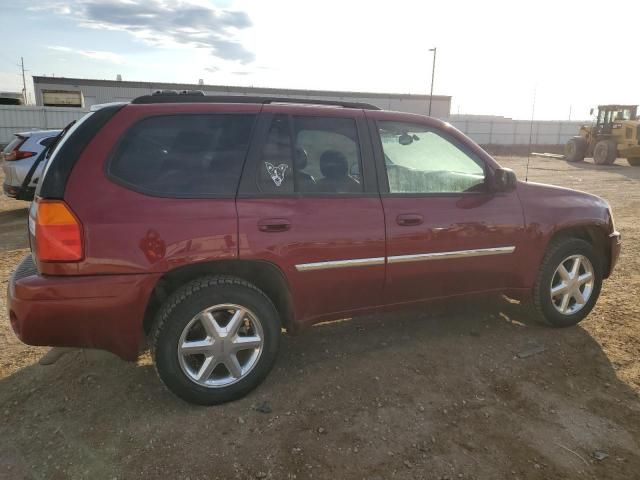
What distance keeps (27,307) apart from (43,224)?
45 centimetres

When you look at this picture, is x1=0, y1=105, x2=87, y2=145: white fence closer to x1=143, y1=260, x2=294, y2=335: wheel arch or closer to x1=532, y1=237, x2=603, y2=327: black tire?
x1=143, y1=260, x2=294, y2=335: wheel arch

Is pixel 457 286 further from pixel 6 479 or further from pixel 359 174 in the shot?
pixel 6 479

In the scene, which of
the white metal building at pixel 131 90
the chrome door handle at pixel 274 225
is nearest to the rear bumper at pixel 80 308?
the chrome door handle at pixel 274 225

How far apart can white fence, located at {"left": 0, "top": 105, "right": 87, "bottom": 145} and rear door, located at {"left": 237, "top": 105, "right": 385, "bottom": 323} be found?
2408 centimetres

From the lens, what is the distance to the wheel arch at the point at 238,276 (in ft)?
9.40

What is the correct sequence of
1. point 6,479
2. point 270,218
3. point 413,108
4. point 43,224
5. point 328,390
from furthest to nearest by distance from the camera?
point 413,108
point 328,390
point 270,218
point 43,224
point 6,479

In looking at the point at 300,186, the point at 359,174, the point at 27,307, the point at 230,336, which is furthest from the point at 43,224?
the point at 359,174

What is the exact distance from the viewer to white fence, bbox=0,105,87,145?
2359 cm

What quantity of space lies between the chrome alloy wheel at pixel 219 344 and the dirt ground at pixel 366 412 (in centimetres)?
20

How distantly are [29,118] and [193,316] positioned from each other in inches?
1018

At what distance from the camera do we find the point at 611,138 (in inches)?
897

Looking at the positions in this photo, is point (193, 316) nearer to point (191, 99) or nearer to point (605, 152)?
point (191, 99)

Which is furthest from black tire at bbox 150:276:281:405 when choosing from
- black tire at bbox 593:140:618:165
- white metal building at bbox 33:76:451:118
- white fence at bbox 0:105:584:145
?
white fence at bbox 0:105:584:145

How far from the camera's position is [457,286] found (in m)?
3.66
